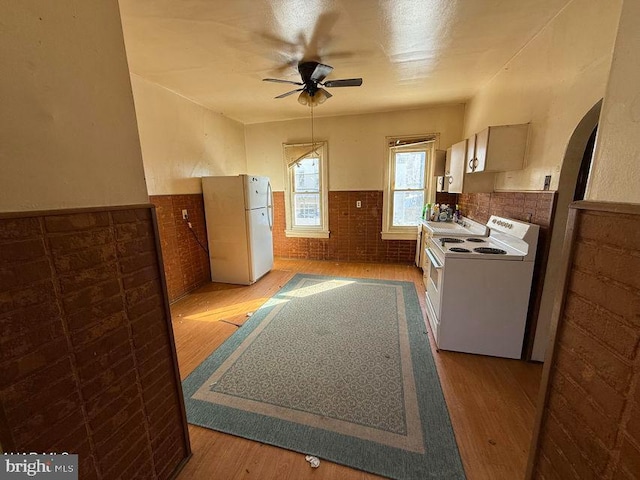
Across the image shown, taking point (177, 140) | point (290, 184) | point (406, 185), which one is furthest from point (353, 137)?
point (177, 140)

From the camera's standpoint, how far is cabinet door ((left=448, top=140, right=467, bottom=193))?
2.99 m

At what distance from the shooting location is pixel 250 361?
216cm

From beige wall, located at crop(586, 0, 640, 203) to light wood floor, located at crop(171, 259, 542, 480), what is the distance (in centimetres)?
143

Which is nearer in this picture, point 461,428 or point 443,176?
point 461,428

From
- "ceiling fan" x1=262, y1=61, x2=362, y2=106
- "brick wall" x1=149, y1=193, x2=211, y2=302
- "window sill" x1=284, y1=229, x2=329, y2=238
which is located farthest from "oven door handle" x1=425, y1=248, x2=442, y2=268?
"brick wall" x1=149, y1=193, x2=211, y2=302

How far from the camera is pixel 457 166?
3166mm

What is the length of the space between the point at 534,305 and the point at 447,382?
3.19ft

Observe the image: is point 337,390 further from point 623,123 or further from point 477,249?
point 623,123

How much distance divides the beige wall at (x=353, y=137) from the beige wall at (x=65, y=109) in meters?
3.54

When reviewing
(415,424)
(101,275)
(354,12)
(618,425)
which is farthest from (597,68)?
(101,275)

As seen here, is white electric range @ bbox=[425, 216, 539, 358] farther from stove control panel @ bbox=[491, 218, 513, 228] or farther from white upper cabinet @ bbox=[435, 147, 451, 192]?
white upper cabinet @ bbox=[435, 147, 451, 192]

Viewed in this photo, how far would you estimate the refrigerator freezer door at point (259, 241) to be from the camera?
3744mm

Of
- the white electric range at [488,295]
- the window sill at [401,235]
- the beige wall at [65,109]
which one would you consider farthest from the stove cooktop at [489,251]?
the beige wall at [65,109]

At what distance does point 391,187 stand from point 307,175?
5.10 ft
